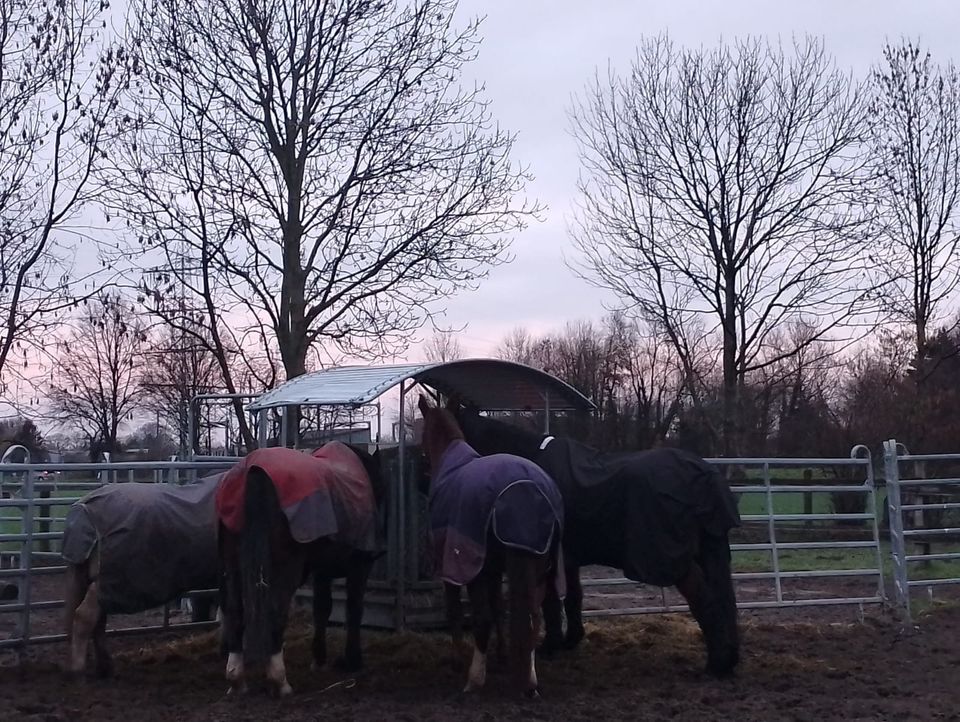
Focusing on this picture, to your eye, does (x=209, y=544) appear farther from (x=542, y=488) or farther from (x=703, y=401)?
(x=703, y=401)

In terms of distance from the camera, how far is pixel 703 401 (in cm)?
2581

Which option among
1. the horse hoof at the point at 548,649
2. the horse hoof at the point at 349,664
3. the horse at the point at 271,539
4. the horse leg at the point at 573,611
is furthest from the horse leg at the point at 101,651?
the horse leg at the point at 573,611

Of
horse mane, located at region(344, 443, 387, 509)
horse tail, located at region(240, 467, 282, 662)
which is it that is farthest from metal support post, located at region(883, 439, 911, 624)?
horse tail, located at region(240, 467, 282, 662)

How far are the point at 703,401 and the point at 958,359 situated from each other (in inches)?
312

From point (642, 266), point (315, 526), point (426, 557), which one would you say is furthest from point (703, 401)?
point (315, 526)

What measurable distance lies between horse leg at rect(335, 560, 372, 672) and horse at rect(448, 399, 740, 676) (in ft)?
4.48

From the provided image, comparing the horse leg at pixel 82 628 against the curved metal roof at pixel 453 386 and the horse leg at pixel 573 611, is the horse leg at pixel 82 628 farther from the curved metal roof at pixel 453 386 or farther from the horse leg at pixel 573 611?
the horse leg at pixel 573 611

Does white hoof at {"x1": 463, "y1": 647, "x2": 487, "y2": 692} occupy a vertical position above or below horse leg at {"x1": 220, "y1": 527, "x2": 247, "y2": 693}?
below

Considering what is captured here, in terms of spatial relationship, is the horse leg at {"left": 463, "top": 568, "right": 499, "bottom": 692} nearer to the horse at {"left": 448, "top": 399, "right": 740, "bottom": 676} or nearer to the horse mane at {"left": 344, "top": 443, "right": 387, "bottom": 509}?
the horse at {"left": 448, "top": 399, "right": 740, "bottom": 676}

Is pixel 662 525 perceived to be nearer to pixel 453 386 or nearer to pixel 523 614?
pixel 523 614

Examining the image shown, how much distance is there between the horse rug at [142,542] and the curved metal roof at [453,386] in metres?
1.24

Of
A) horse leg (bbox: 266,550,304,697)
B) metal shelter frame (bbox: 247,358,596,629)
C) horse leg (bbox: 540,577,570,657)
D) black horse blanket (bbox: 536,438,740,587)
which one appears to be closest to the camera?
horse leg (bbox: 266,550,304,697)

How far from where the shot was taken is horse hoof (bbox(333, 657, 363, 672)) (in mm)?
6699

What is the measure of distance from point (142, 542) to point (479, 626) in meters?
2.18
